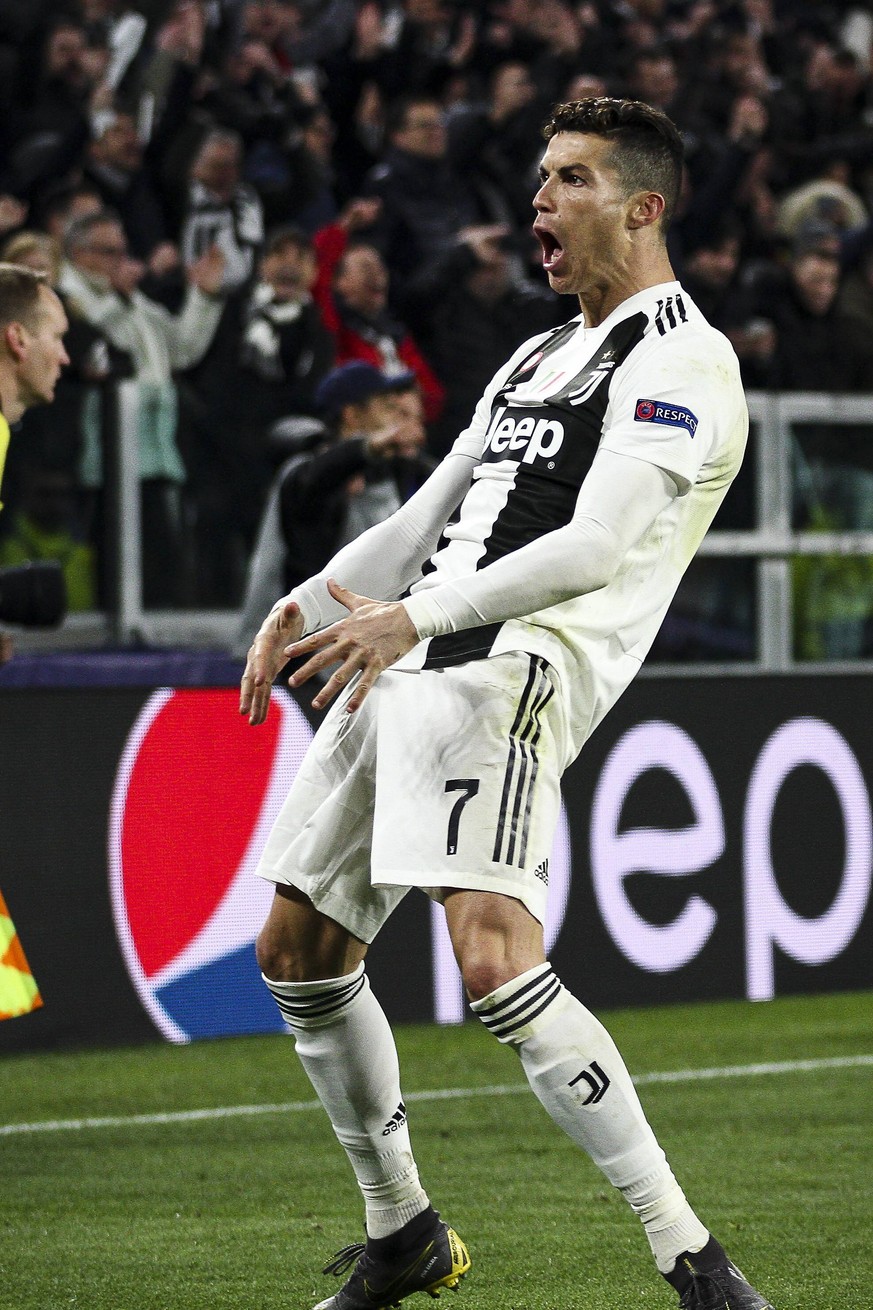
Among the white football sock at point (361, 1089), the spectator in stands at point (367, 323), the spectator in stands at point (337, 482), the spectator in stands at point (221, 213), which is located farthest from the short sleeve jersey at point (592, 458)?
the spectator in stands at point (221, 213)

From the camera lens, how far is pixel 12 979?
387 centimetres

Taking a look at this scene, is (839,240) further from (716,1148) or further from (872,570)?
(716,1148)

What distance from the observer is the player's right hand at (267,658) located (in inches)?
133

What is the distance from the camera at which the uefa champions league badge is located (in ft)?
22.3

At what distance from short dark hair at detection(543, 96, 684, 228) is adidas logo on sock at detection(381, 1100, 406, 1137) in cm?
163

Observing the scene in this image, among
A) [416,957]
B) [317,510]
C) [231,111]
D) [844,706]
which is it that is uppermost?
[231,111]

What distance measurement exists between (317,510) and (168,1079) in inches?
81.3

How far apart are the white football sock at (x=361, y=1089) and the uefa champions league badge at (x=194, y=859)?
10.6 feet

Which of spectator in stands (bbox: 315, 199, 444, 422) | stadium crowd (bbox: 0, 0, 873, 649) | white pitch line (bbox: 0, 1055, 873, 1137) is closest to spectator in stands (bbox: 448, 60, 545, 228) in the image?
stadium crowd (bbox: 0, 0, 873, 649)

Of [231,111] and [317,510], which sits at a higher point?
[231,111]

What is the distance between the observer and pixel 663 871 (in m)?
7.59

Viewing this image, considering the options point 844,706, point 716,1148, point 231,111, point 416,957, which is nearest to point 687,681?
point 844,706

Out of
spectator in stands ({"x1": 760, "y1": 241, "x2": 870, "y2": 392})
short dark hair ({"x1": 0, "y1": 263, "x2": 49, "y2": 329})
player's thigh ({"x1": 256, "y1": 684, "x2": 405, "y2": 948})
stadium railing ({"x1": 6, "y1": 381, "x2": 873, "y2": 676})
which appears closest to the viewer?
player's thigh ({"x1": 256, "y1": 684, "x2": 405, "y2": 948})

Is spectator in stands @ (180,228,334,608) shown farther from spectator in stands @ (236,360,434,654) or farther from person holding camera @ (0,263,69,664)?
person holding camera @ (0,263,69,664)
